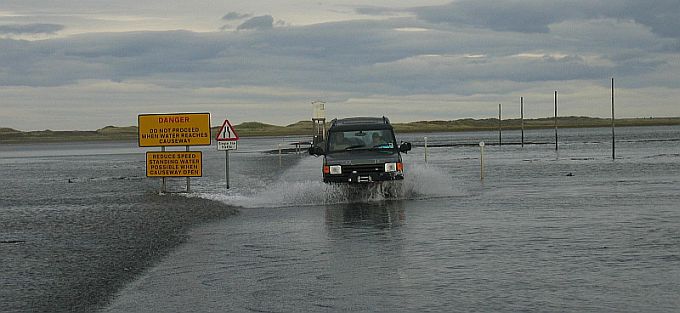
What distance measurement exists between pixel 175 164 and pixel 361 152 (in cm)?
737

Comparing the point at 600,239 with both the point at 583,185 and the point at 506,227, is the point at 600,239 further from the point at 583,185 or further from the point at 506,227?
the point at 583,185

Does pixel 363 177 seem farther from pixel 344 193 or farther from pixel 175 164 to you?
pixel 175 164

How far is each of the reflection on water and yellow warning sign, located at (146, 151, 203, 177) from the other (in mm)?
7748

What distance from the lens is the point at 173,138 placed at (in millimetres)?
30312

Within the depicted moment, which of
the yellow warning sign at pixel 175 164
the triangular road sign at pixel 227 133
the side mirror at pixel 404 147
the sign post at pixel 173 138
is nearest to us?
the side mirror at pixel 404 147

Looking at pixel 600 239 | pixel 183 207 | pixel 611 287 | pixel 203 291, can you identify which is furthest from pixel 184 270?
pixel 183 207

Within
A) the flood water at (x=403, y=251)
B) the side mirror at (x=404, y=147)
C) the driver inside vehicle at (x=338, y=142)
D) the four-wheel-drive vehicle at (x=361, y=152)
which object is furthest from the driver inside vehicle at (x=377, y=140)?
the flood water at (x=403, y=251)

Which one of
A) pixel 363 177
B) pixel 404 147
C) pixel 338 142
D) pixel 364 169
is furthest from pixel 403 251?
pixel 338 142

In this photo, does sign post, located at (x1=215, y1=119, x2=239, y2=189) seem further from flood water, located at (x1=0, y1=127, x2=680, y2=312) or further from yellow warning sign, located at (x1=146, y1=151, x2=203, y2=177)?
flood water, located at (x1=0, y1=127, x2=680, y2=312)

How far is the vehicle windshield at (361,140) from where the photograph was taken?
82.5 ft

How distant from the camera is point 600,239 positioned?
14781 mm

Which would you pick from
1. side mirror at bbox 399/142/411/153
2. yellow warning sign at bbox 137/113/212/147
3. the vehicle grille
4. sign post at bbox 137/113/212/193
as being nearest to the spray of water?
the vehicle grille

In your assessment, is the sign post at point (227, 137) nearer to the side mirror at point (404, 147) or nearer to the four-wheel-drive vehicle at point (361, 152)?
the four-wheel-drive vehicle at point (361, 152)

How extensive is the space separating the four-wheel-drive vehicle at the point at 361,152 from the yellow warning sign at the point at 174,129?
4.90m
